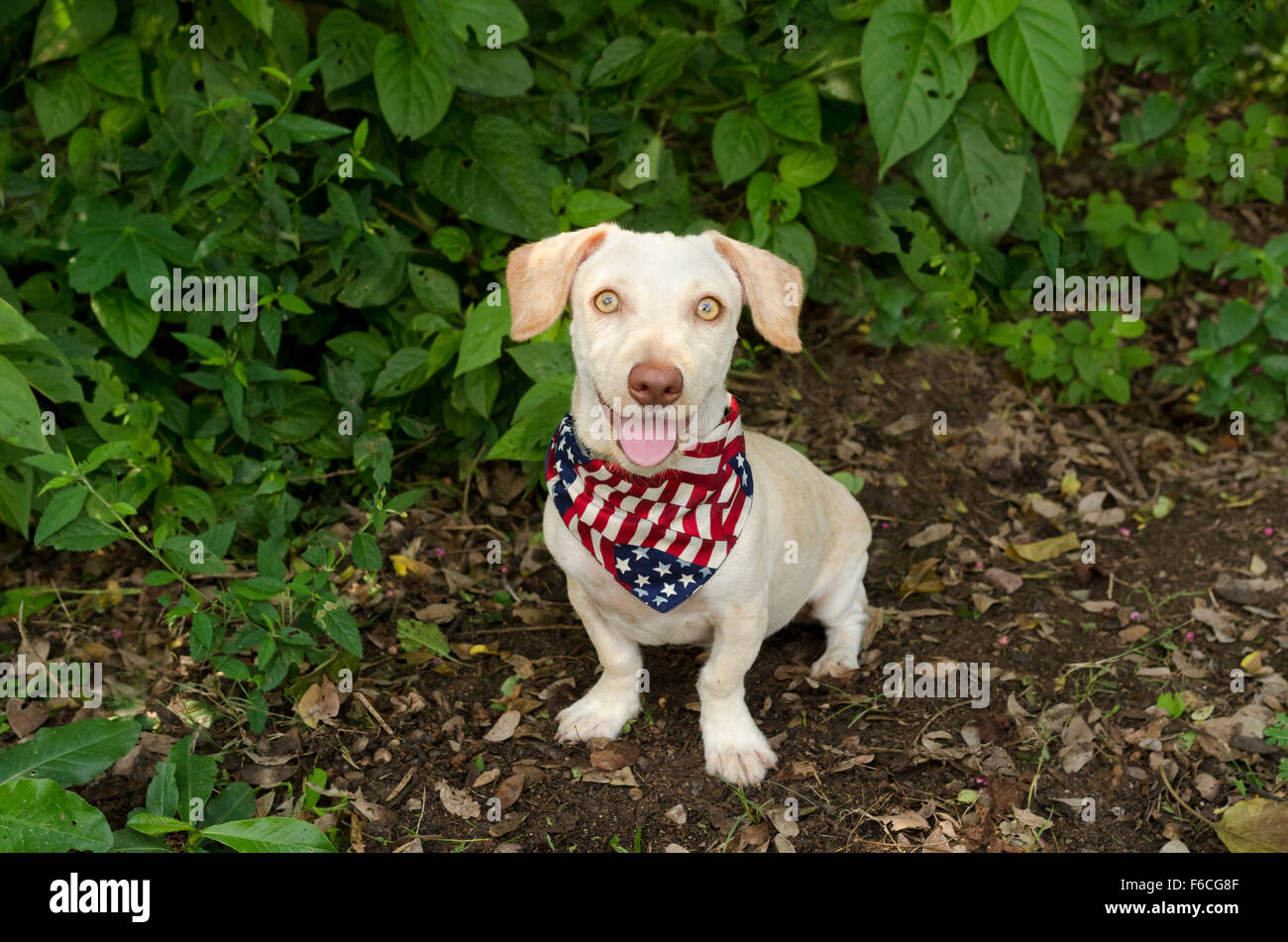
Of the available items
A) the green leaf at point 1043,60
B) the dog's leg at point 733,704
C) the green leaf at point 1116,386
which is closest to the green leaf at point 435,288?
the dog's leg at point 733,704

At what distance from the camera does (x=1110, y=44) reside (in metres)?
5.10

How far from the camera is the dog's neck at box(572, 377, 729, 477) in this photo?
3088 mm

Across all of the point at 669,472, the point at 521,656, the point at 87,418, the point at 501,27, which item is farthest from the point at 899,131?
the point at 87,418

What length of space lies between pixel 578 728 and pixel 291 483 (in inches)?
66.5

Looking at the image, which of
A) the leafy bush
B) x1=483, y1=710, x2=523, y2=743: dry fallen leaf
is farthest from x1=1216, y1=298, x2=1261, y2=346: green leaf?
x1=483, y1=710, x2=523, y2=743: dry fallen leaf

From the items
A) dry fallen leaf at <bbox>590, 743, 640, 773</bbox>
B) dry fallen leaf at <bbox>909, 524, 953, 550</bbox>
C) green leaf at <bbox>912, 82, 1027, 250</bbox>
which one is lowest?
dry fallen leaf at <bbox>590, 743, 640, 773</bbox>

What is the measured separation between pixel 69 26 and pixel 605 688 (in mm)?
2911

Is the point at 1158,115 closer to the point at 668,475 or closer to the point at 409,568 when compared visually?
the point at 668,475

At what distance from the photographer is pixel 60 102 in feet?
13.3

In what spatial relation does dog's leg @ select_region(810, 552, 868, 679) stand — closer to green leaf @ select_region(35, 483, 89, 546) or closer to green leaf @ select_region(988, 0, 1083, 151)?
green leaf @ select_region(988, 0, 1083, 151)

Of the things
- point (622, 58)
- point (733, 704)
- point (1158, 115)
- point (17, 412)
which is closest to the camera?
point (17, 412)

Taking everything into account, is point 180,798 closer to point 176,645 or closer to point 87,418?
point 176,645

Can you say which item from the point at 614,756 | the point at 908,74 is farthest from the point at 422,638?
the point at 908,74

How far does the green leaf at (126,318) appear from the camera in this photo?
4.06 metres
